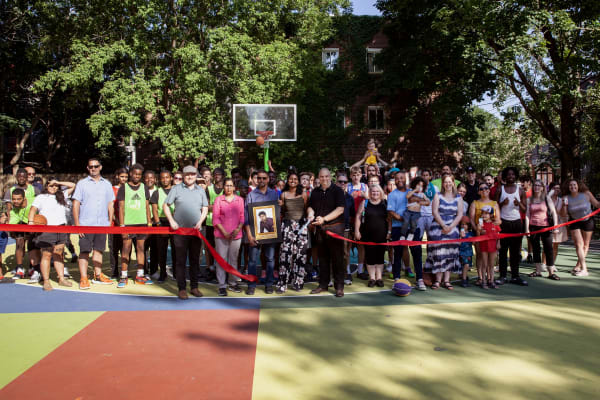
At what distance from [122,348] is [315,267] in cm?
468

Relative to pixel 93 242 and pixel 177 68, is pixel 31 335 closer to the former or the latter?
pixel 93 242

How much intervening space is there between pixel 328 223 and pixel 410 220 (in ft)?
5.70

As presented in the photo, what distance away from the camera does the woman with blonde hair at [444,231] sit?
23.3 ft

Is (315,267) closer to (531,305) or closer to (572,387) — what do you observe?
(531,305)

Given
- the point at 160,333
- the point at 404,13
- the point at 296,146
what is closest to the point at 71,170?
the point at 296,146

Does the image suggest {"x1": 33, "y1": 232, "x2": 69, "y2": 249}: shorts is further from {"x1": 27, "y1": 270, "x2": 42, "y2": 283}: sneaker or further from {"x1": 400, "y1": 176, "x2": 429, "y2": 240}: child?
{"x1": 400, "y1": 176, "x2": 429, "y2": 240}: child

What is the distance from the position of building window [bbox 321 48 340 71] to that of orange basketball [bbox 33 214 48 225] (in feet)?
72.8

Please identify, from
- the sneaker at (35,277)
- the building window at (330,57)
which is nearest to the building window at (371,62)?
the building window at (330,57)

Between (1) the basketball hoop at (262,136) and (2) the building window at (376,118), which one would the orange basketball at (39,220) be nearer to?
(1) the basketball hoop at (262,136)

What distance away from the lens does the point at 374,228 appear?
23.7 ft

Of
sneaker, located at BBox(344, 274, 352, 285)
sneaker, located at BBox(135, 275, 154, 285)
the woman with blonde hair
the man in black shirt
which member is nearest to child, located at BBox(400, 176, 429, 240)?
the woman with blonde hair

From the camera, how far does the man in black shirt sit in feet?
22.0

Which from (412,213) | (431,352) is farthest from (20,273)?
(431,352)

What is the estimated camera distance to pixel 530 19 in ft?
51.4
